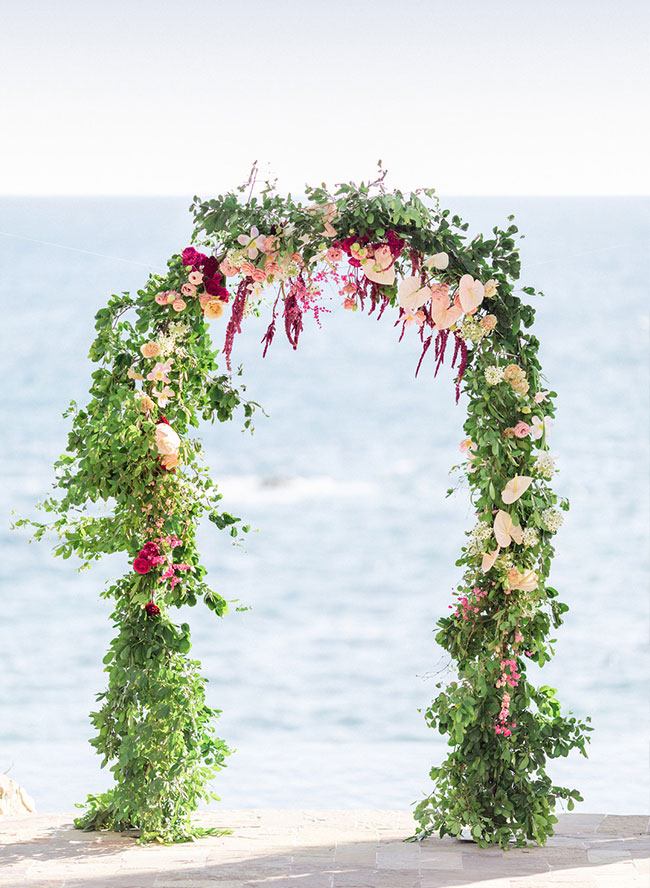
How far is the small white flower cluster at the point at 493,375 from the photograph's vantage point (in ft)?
11.9

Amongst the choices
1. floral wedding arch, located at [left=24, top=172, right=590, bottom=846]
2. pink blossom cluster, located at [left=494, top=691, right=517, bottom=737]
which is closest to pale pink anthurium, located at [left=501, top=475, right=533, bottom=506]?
floral wedding arch, located at [left=24, top=172, right=590, bottom=846]

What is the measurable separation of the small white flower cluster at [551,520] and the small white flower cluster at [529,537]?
0.18 feet

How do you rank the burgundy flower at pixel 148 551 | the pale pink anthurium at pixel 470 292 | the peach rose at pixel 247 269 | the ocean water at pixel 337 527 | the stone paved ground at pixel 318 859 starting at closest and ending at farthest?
the stone paved ground at pixel 318 859 < the pale pink anthurium at pixel 470 292 < the peach rose at pixel 247 269 < the burgundy flower at pixel 148 551 < the ocean water at pixel 337 527

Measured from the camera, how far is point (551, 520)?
3689 mm

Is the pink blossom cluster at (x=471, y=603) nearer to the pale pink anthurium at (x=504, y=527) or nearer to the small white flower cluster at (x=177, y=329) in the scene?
the pale pink anthurium at (x=504, y=527)

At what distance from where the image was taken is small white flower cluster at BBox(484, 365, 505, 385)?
11.9ft

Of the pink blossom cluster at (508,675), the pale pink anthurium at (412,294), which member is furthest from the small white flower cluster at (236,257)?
the pink blossom cluster at (508,675)

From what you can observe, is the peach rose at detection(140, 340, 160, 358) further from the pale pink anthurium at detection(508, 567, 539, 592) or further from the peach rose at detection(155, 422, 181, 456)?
the pale pink anthurium at detection(508, 567, 539, 592)

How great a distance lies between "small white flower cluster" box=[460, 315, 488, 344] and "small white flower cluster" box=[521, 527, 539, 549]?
68 centimetres

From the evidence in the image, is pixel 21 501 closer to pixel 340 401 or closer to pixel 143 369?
pixel 340 401

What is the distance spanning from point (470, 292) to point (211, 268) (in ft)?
2.99

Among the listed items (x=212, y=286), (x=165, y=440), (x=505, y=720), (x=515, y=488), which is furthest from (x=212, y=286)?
(x=505, y=720)

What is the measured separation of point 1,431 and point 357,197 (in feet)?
50.5

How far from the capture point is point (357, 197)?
357cm
